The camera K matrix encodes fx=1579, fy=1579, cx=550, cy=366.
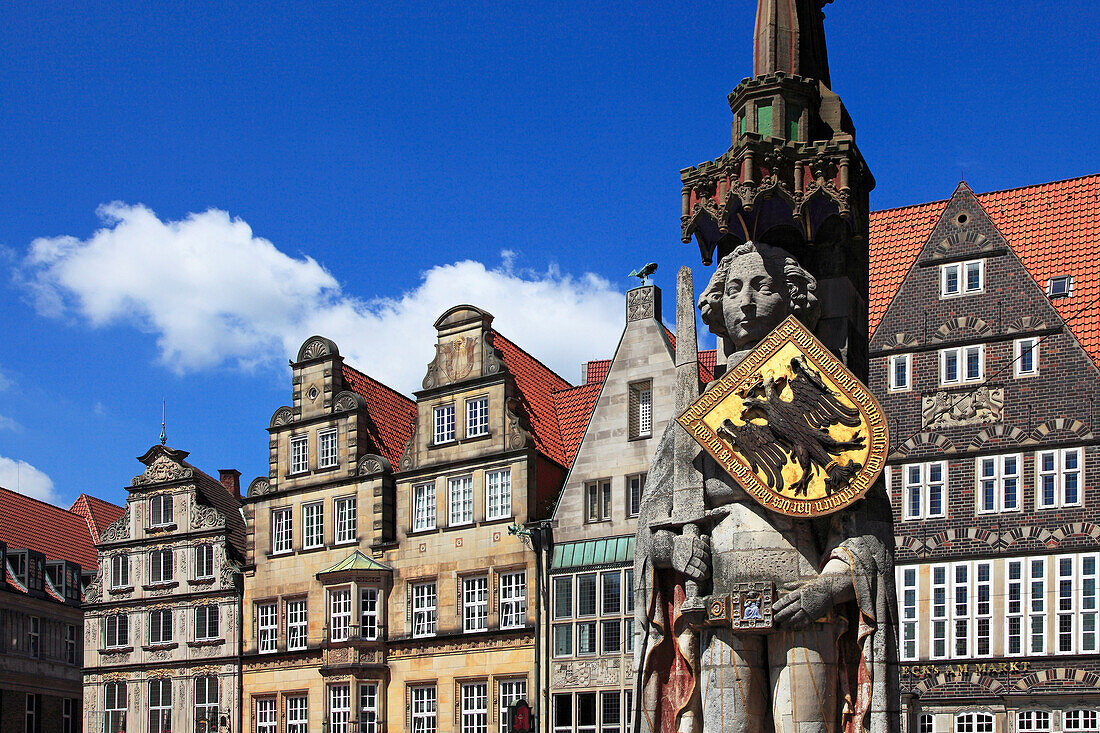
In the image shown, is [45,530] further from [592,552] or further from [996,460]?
[996,460]

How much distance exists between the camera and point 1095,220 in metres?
27.6

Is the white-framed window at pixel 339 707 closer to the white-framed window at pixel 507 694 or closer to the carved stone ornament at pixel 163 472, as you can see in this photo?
the white-framed window at pixel 507 694

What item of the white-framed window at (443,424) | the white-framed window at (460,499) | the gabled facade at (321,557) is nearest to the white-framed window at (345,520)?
the gabled facade at (321,557)

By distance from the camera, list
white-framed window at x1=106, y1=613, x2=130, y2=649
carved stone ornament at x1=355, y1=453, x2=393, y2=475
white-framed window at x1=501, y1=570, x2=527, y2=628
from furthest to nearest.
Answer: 1. white-framed window at x1=106, y1=613, x2=130, y2=649
2. carved stone ornament at x1=355, y1=453, x2=393, y2=475
3. white-framed window at x1=501, y1=570, x2=527, y2=628

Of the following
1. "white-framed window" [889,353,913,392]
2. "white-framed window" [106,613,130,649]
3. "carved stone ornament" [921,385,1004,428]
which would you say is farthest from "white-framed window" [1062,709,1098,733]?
"white-framed window" [106,613,130,649]

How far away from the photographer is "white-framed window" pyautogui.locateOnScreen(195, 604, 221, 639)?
35344mm

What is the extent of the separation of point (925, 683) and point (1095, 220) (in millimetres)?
8675

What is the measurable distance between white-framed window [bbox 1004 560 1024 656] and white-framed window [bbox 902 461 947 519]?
1.55 metres

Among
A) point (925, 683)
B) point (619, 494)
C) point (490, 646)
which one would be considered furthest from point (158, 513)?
point (925, 683)

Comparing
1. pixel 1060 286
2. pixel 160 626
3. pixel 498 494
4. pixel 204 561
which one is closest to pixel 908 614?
pixel 1060 286

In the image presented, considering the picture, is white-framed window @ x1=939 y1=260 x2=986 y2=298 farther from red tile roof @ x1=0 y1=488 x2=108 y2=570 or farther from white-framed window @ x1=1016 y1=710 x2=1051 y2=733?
red tile roof @ x1=0 y1=488 x2=108 y2=570

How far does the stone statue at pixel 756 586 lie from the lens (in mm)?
10836

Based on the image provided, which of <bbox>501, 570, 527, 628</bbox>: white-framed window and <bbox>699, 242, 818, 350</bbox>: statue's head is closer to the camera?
<bbox>699, 242, 818, 350</bbox>: statue's head

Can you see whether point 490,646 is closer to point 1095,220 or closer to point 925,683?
point 925,683
